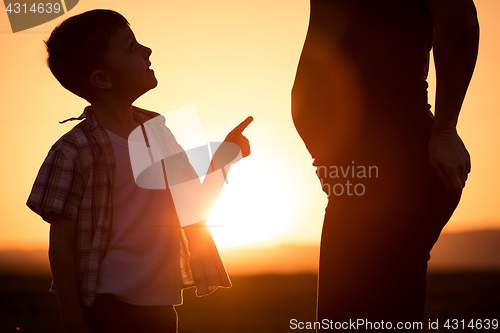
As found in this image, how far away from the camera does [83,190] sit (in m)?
1.50

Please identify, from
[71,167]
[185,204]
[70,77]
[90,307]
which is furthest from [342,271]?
[70,77]

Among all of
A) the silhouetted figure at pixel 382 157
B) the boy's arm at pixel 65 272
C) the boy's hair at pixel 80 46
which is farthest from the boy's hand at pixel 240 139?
the boy's arm at pixel 65 272

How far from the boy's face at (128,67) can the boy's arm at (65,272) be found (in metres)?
0.58

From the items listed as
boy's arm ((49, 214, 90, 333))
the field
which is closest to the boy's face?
boy's arm ((49, 214, 90, 333))

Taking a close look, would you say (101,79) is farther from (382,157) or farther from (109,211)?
(382,157)

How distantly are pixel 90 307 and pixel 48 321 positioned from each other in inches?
223

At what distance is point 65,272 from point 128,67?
32.8 inches

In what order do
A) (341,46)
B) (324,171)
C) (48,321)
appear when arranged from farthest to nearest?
(48,321), (324,171), (341,46)

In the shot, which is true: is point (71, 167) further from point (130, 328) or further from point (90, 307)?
point (130, 328)

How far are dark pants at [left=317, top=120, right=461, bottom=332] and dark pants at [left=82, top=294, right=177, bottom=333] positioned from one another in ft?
2.16

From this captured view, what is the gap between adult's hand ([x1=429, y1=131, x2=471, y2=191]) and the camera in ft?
4.08

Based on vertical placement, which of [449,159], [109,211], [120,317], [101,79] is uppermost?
[101,79]

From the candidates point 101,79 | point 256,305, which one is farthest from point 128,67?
point 256,305

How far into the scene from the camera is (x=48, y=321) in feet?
20.1
